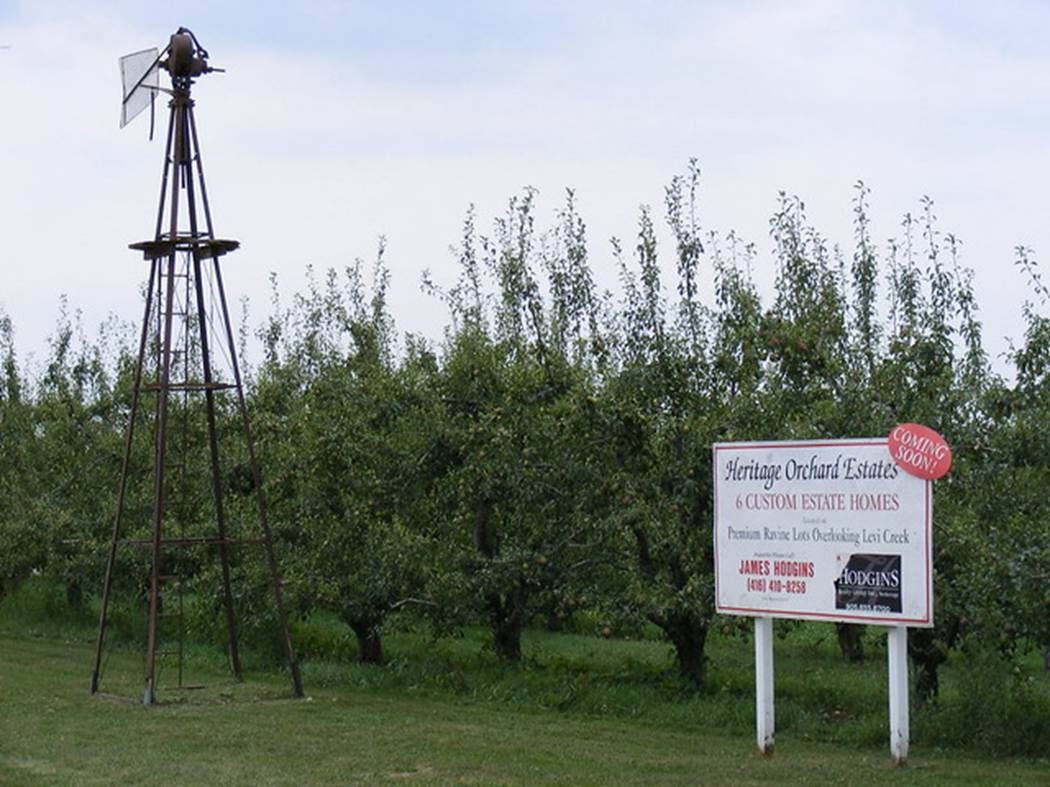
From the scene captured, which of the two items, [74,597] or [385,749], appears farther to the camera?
[74,597]

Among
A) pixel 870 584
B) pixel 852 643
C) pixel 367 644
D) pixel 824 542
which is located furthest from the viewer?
pixel 852 643

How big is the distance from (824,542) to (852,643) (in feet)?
36.8

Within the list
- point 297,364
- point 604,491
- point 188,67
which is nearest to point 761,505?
point 604,491

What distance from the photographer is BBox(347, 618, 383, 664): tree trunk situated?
69.9ft

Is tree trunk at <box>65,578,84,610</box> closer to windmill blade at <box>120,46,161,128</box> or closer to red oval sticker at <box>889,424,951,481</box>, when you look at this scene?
windmill blade at <box>120,46,161,128</box>

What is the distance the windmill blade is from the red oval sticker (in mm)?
9857

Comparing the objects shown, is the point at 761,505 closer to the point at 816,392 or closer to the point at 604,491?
the point at 816,392

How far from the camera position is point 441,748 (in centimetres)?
1327

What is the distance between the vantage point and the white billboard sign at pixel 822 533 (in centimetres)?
1170

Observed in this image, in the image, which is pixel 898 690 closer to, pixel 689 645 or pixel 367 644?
pixel 689 645

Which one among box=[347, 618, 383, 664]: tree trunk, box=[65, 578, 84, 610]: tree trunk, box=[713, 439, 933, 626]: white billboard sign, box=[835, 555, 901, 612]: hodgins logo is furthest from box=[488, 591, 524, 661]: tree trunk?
box=[65, 578, 84, 610]: tree trunk

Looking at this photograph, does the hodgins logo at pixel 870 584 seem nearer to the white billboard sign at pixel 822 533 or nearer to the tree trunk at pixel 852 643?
the white billboard sign at pixel 822 533

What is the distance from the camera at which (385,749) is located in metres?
13.3

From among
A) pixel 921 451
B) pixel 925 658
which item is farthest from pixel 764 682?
pixel 925 658
